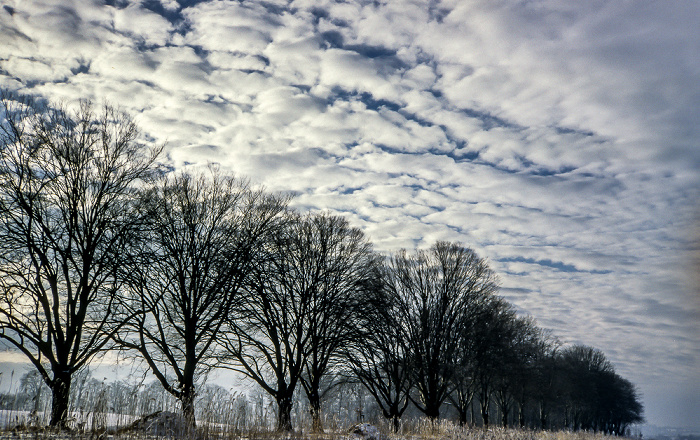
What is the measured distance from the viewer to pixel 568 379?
56312 millimetres

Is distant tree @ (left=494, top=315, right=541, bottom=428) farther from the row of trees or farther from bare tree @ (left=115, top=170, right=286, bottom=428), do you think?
bare tree @ (left=115, top=170, right=286, bottom=428)

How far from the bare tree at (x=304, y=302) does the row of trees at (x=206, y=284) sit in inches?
4.3

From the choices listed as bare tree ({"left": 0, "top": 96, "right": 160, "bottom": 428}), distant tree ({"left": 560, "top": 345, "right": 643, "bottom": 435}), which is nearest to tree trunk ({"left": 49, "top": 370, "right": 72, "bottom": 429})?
bare tree ({"left": 0, "top": 96, "right": 160, "bottom": 428})

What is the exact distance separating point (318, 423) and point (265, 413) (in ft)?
9.09

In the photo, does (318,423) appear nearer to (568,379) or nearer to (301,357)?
(301,357)

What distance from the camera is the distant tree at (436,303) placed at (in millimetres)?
32719

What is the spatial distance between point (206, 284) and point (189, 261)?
1.50 metres

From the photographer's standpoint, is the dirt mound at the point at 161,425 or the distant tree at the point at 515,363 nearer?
the dirt mound at the point at 161,425

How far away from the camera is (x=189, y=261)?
22297 mm

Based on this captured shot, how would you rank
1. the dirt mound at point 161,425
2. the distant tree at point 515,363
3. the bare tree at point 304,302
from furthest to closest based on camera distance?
the distant tree at point 515,363
the bare tree at point 304,302
the dirt mound at point 161,425

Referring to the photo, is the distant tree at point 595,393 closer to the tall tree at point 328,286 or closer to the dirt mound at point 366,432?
the tall tree at point 328,286

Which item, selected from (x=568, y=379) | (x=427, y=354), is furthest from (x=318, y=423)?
(x=568, y=379)

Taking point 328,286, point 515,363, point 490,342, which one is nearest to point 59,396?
point 328,286

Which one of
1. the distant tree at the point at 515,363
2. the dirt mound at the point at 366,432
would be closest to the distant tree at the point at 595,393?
the distant tree at the point at 515,363
